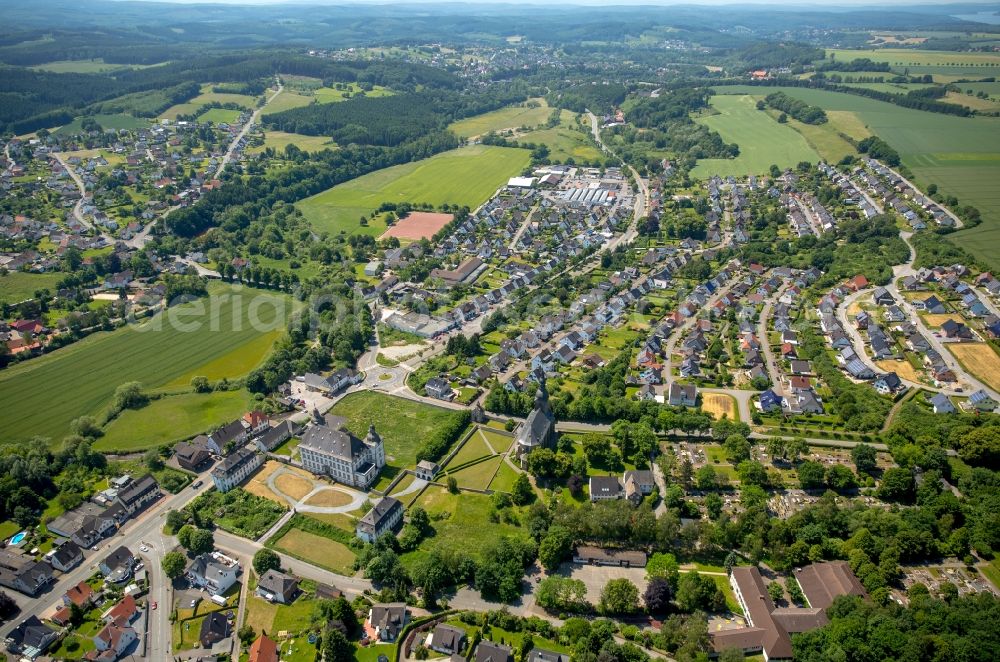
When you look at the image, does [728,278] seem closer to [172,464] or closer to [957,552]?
[957,552]

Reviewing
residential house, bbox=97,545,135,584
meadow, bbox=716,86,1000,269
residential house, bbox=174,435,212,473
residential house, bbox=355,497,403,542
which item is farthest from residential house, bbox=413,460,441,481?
meadow, bbox=716,86,1000,269

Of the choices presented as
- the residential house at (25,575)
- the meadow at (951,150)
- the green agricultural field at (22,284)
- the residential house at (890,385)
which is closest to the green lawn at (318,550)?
the residential house at (25,575)

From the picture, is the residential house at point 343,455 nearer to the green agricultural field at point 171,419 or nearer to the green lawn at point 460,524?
the green lawn at point 460,524

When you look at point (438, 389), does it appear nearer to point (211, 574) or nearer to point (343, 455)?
point (343, 455)

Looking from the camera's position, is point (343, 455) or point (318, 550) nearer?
point (318, 550)

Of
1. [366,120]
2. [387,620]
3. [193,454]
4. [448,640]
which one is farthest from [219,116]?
[448,640]

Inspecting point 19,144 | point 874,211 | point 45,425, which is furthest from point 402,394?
point 19,144

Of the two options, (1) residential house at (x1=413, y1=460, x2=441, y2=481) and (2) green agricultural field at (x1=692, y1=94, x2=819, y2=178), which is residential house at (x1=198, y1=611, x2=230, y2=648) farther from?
(2) green agricultural field at (x1=692, y1=94, x2=819, y2=178)
